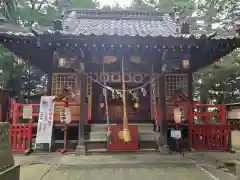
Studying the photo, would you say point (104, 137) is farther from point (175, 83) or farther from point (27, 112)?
point (175, 83)

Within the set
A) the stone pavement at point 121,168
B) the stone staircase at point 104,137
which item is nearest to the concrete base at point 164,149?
the stone pavement at point 121,168

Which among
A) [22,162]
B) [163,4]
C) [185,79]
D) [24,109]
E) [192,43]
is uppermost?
[163,4]

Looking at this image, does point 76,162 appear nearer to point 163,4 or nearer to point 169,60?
point 169,60

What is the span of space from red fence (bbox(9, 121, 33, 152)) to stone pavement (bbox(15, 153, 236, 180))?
3.89ft

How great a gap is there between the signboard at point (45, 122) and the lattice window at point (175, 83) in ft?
18.0

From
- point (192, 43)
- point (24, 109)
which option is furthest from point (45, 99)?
point (192, 43)

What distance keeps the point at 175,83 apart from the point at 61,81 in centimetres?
557

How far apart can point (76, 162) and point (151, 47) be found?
4.30 m

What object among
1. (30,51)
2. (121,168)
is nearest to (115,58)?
(30,51)

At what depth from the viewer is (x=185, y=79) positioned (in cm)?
1040

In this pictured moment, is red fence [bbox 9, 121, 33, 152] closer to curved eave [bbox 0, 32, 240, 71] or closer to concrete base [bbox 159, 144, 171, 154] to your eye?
curved eave [bbox 0, 32, 240, 71]

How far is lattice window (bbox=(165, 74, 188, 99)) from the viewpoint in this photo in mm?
10312

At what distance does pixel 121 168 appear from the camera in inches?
223

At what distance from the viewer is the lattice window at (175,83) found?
1031 cm
